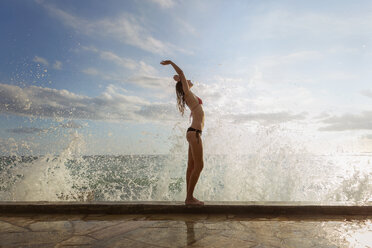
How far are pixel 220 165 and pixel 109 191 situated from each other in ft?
33.5

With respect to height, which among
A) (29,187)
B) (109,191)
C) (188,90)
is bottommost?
(109,191)

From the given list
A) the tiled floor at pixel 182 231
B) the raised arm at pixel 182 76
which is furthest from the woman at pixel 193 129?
the tiled floor at pixel 182 231

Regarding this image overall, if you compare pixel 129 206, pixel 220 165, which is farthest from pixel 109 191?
pixel 129 206

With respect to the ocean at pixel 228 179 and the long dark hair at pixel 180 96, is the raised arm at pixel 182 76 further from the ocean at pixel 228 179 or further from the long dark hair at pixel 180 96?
the ocean at pixel 228 179

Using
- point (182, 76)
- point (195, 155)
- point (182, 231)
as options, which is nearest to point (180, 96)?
point (182, 76)

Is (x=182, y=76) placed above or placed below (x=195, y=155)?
above

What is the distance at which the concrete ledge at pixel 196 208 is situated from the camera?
395 cm

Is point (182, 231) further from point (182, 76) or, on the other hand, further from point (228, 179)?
point (228, 179)

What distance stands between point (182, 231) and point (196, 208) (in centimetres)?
89

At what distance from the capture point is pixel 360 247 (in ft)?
8.80

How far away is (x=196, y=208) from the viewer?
13.0ft

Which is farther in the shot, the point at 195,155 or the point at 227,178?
the point at 227,178

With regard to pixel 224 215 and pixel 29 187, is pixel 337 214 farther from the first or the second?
pixel 29 187

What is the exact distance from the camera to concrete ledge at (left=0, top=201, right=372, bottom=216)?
13.0 ft
